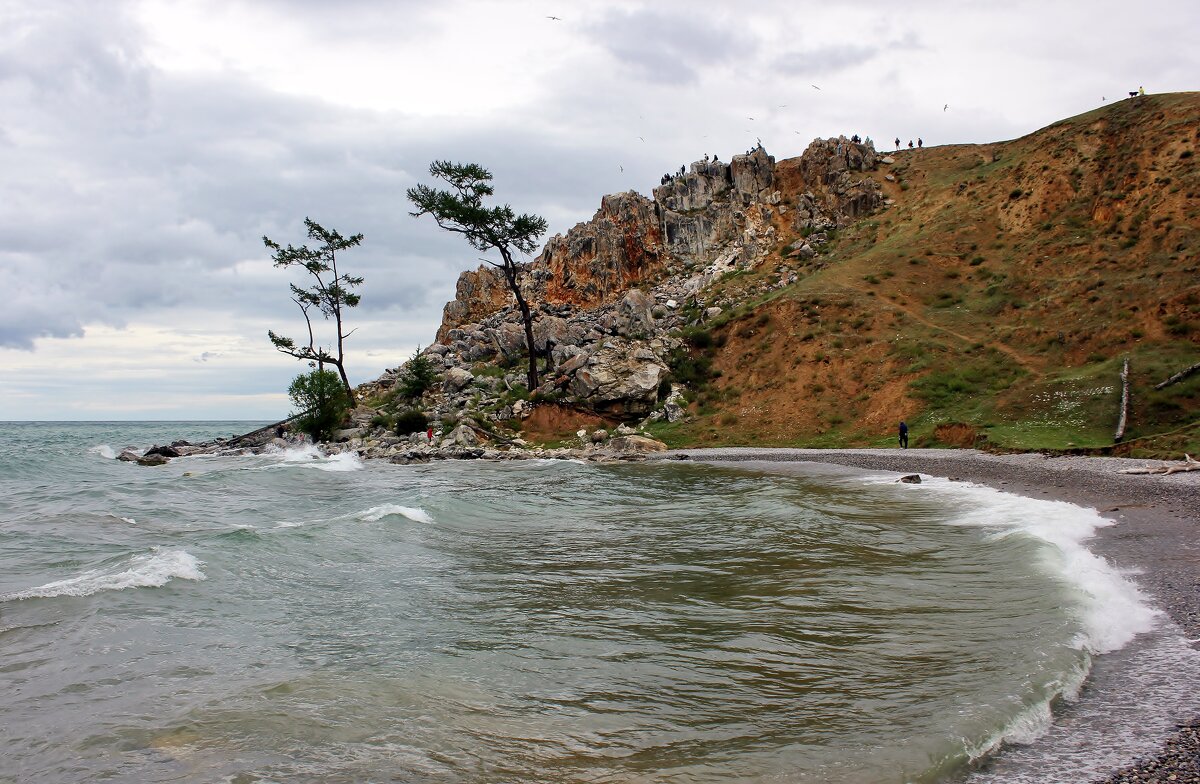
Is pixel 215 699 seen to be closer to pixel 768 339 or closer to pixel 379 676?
pixel 379 676

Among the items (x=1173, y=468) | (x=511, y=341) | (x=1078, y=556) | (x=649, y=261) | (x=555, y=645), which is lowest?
(x=555, y=645)

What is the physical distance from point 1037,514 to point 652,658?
531 inches

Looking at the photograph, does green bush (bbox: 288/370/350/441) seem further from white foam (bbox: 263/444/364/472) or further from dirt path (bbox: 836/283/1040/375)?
dirt path (bbox: 836/283/1040/375)

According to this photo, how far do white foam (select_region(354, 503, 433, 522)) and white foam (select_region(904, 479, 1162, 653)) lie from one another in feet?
51.1

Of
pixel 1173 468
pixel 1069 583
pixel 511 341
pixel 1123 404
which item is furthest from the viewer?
pixel 511 341

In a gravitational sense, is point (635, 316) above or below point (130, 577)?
above

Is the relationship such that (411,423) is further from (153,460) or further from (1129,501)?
(1129,501)

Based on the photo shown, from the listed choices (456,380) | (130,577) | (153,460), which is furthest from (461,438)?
(130,577)

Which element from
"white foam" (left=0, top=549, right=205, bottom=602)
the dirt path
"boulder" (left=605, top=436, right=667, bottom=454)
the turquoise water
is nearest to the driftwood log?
the turquoise water

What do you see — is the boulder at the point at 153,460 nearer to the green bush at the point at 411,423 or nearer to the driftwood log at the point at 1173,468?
the green bush at the point at 411,423

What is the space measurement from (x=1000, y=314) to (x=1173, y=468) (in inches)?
1306

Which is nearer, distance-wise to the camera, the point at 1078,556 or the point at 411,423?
the point at 1078,556

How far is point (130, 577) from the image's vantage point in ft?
43.0

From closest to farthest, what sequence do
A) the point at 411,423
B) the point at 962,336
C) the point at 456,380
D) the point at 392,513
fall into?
the point at 392,513, the point at 962,336, the point at 411,423, the point at 456,380
